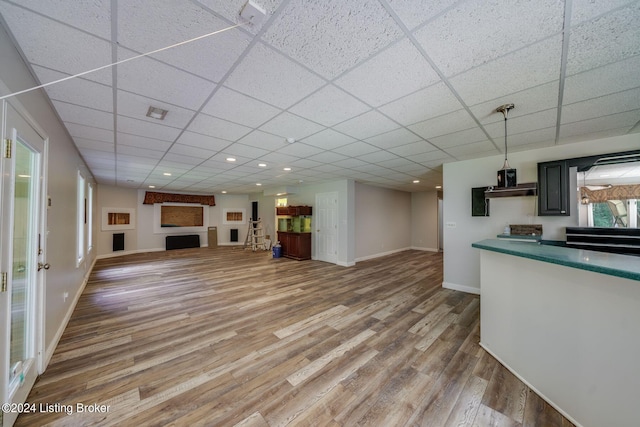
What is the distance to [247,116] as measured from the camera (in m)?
2.46

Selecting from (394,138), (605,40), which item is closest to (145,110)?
(394,138)

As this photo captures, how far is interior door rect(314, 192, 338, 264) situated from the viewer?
6720 millimetres

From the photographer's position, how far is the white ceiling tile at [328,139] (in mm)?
2996

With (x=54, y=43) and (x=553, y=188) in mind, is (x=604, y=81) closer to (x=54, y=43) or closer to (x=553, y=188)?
(x=553, y=188)

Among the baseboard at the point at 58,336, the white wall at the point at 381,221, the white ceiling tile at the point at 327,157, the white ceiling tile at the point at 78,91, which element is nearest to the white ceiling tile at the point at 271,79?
the white ceiling tile at the point at 78,91

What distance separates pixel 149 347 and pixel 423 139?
4211 millimetres

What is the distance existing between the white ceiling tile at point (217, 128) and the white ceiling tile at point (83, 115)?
2.74ft

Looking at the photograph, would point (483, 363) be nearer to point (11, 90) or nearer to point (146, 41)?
point (146, 41)

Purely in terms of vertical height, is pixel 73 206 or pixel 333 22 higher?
pixel 333 22

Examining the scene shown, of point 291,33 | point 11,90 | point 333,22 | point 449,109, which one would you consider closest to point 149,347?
point 11,90

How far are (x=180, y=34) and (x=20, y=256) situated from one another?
2.10m

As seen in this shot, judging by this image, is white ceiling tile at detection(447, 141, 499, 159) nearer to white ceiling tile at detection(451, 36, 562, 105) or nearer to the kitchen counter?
white ceiling tile at detection(451, 36, 562, 105)

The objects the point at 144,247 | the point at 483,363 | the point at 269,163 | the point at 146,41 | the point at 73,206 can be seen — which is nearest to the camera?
the point at 146,41

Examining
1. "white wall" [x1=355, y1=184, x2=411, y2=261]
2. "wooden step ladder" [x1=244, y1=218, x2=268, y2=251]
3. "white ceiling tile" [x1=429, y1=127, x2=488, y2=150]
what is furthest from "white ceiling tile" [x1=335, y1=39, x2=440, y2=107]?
"wooden step ladder" [x1=244, y1=218, x2=268, y2=251]
